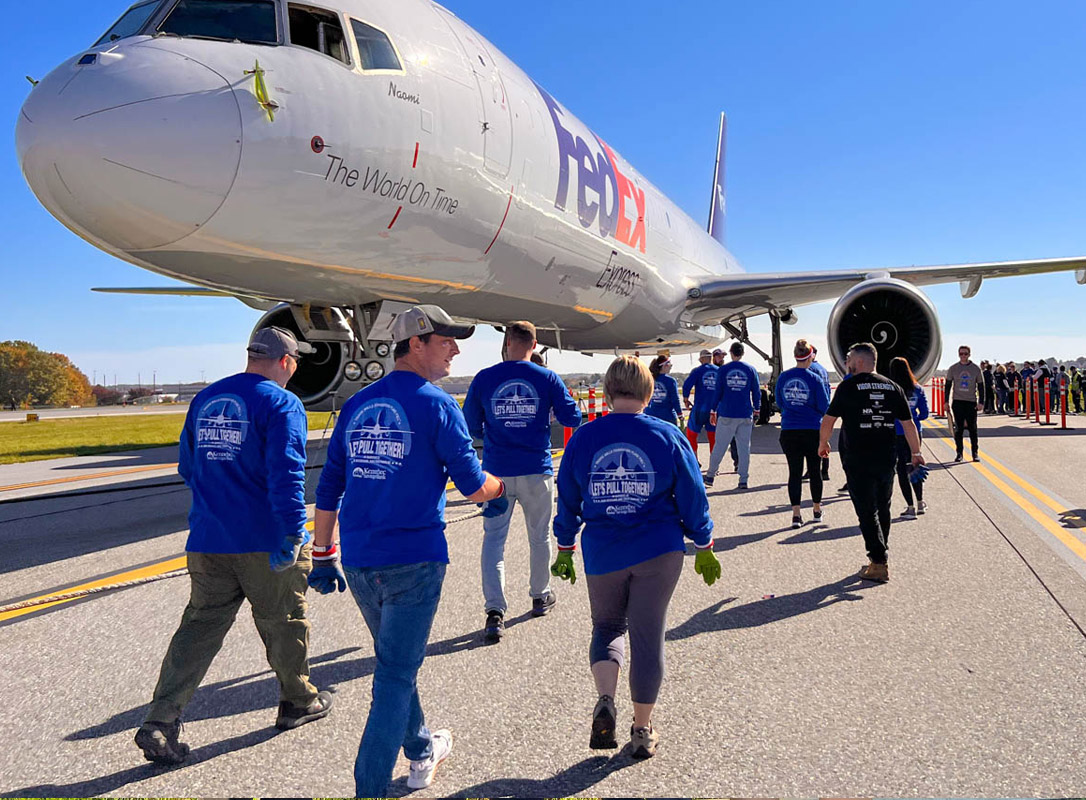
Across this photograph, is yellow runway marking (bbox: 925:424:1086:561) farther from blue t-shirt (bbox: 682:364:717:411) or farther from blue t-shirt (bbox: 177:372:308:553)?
blue t-shirt (bbox: 177:372:308:553)

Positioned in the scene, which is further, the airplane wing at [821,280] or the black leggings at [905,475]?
the airplane wing at [821,280]

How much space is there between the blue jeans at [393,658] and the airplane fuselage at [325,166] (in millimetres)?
3429

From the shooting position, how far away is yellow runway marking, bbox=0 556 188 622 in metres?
4.36

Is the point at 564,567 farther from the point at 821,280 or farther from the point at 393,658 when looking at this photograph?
the point at 821,280

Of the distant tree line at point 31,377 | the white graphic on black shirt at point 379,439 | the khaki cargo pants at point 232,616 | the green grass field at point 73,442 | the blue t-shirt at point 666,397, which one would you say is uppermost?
the distant tree line at point 31,377

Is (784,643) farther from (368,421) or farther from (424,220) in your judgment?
(424,220)

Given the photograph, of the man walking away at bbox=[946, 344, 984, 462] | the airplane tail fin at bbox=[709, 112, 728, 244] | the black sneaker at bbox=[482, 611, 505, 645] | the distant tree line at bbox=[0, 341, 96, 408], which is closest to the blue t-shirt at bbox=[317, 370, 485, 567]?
the black sneaker at bbox=[482, 611, 505, 645]

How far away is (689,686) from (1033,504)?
568cm

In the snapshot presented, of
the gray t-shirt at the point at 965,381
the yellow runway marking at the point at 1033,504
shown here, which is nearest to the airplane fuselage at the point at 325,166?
the yellow runway marking at the point at 1033,504

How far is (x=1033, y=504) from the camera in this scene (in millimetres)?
7129

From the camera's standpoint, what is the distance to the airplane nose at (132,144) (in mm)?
4438

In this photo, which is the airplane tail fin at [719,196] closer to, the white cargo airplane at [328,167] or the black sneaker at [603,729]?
the white cargo airplane at [328,167]

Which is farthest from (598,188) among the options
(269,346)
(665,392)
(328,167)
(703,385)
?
(269,346)

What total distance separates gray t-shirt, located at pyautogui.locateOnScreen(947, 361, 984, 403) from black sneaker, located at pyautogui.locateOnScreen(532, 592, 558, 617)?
8.44m
